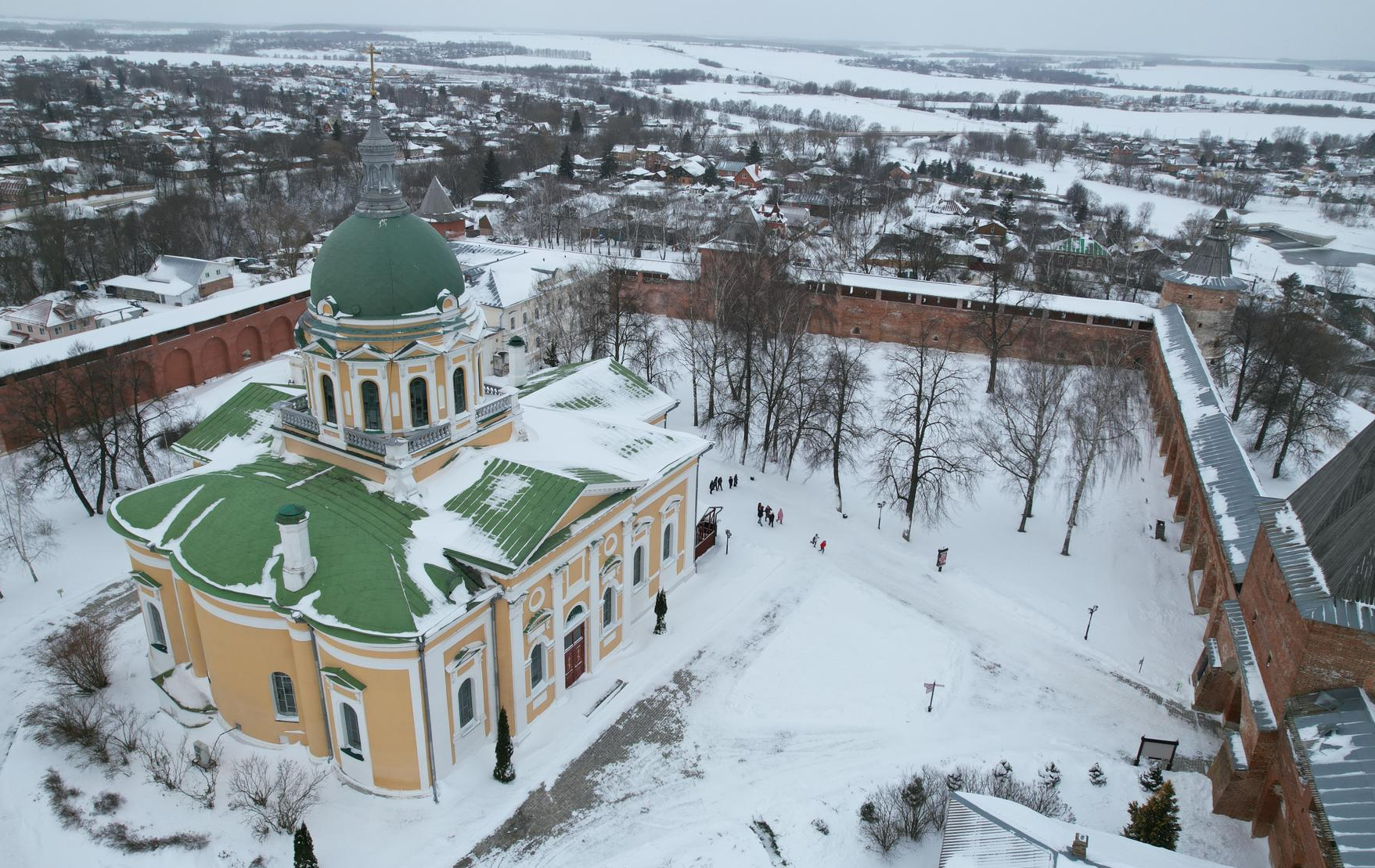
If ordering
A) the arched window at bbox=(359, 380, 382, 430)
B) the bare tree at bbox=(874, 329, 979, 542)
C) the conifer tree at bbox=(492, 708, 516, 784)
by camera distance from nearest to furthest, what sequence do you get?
the conifer tree at bbox=(492, 708, 516, 784), the arched window at bbox=(359, 380, 382, 430), the bare tree at bbox=(874, 329, 979, 542)

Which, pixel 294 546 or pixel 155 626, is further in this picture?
pixel 155 626

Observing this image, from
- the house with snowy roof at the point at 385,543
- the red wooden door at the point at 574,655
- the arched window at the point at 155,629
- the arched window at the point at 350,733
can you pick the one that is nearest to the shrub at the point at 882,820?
the house with snowy roof at the point at 385,543

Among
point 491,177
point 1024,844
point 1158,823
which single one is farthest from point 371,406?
point 491,177

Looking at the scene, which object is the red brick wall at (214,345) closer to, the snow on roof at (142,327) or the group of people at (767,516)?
the snow on roof at (142,327)

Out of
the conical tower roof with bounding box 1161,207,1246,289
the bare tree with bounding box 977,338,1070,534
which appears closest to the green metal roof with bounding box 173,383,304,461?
the bare tree with bounding box 977,338,1070,534

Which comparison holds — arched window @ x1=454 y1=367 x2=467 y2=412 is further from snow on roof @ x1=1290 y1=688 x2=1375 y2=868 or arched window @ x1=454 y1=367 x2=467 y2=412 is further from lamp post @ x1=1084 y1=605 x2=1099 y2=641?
snow on roof @ x1=1290 y1=688 x2=1375 y2=868

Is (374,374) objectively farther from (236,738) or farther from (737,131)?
(737,131)

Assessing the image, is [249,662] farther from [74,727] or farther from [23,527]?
[23,527]
